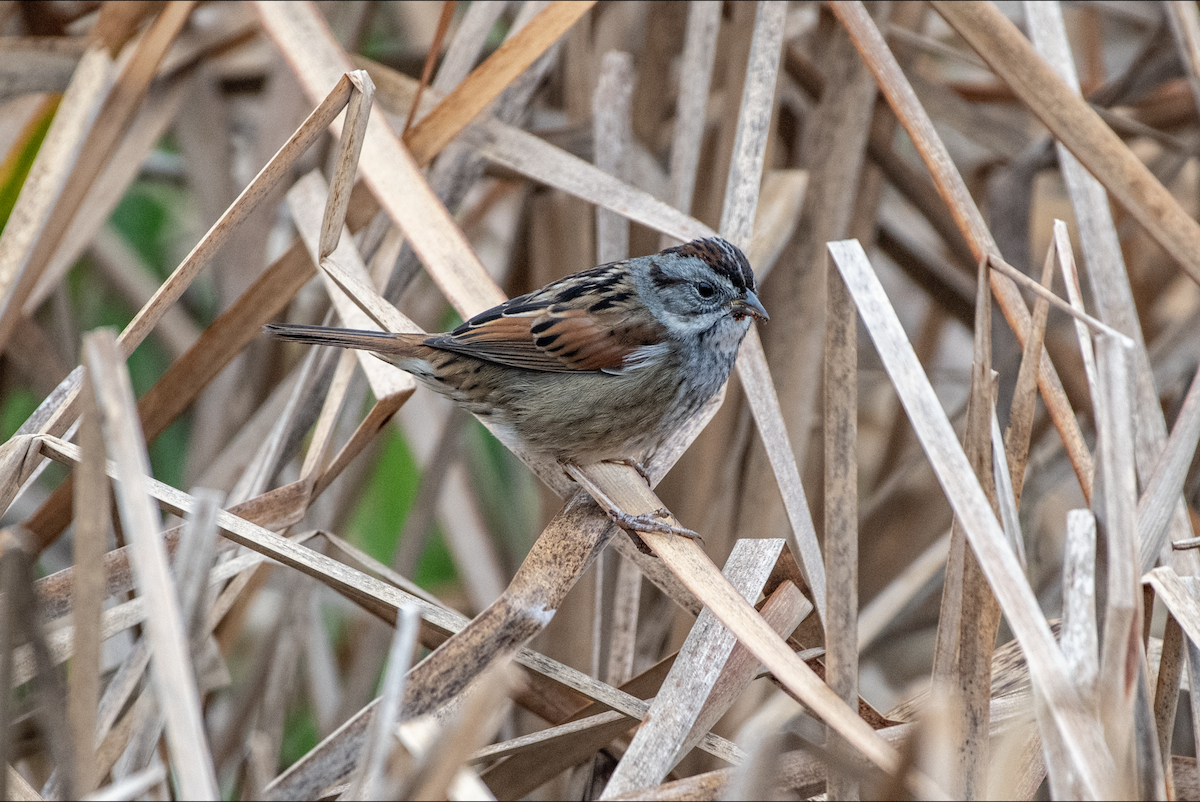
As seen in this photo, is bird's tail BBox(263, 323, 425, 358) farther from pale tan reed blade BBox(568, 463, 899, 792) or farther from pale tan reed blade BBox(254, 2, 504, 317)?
pale tan reed blade BBox(568, 463, 899, 792)

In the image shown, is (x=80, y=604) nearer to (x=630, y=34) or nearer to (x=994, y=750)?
(x=994, y=750)

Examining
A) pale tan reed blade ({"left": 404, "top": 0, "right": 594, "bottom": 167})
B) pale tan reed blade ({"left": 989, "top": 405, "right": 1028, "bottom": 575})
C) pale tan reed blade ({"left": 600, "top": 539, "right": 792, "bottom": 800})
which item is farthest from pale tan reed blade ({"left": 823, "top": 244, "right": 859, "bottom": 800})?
pale tan reed blade ({"left": 404, "top": 0, "right": 594, "bottom": 167})

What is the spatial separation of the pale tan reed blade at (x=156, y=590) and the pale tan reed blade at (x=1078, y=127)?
187 centimetres

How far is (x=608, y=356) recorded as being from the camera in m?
2.32

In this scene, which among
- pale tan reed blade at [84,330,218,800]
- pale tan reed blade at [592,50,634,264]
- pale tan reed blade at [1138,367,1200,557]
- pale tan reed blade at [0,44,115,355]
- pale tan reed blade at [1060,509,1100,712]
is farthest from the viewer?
pale tan reed blade at [592,50,634,264]

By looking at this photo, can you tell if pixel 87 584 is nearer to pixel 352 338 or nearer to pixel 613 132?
pixel 352 338

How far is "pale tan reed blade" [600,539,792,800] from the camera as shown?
4.67 ft

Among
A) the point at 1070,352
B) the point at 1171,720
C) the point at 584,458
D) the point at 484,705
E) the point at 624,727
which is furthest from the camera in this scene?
the point at 1070,352

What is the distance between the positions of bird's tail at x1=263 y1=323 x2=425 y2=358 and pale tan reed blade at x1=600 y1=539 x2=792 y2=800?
2.77 ft

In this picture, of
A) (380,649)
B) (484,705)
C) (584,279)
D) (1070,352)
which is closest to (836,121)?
(584,279)

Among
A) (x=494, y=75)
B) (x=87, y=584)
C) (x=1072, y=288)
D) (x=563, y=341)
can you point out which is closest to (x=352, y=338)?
(x=563, y=341)

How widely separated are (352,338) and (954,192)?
1226mm

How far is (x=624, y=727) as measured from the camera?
65.7 inches

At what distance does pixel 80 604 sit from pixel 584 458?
124 centimetres
